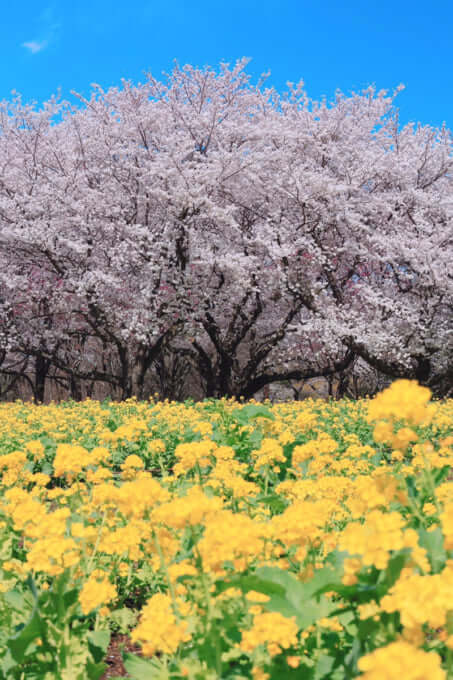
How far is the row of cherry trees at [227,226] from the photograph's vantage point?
48.9ft

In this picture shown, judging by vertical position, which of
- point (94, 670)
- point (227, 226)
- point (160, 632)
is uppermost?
point (227, 226)

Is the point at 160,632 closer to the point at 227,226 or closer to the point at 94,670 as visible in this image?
the point at 94,670

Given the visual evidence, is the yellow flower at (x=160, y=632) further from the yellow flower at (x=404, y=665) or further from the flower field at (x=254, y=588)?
the yellow flower at (x=404, y=665)

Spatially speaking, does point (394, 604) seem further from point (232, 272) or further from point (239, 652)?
point (232, 272)

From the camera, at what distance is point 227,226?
1631 cm

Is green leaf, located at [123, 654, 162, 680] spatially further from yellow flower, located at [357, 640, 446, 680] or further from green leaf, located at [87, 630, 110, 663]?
yellow flower, located at [357, 640, 446, 680]

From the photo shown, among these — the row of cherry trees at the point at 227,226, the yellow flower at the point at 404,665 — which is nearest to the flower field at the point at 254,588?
the yellow flower at the point at 404,665

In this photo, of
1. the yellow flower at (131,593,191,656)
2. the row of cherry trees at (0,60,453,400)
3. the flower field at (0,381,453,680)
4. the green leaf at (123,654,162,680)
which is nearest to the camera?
the flower field at (0,381,453,680)

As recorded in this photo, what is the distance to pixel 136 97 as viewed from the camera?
1653cm

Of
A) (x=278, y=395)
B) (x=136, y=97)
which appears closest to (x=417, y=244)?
(x=136, y=97)

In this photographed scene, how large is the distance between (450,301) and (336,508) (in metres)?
15.3

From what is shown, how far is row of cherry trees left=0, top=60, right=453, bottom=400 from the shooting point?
14906 mm

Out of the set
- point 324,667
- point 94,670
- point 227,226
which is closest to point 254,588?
point 324,667

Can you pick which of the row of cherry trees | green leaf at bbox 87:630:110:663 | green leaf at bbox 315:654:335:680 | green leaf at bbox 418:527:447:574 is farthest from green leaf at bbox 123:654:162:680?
the row of cherry trees
